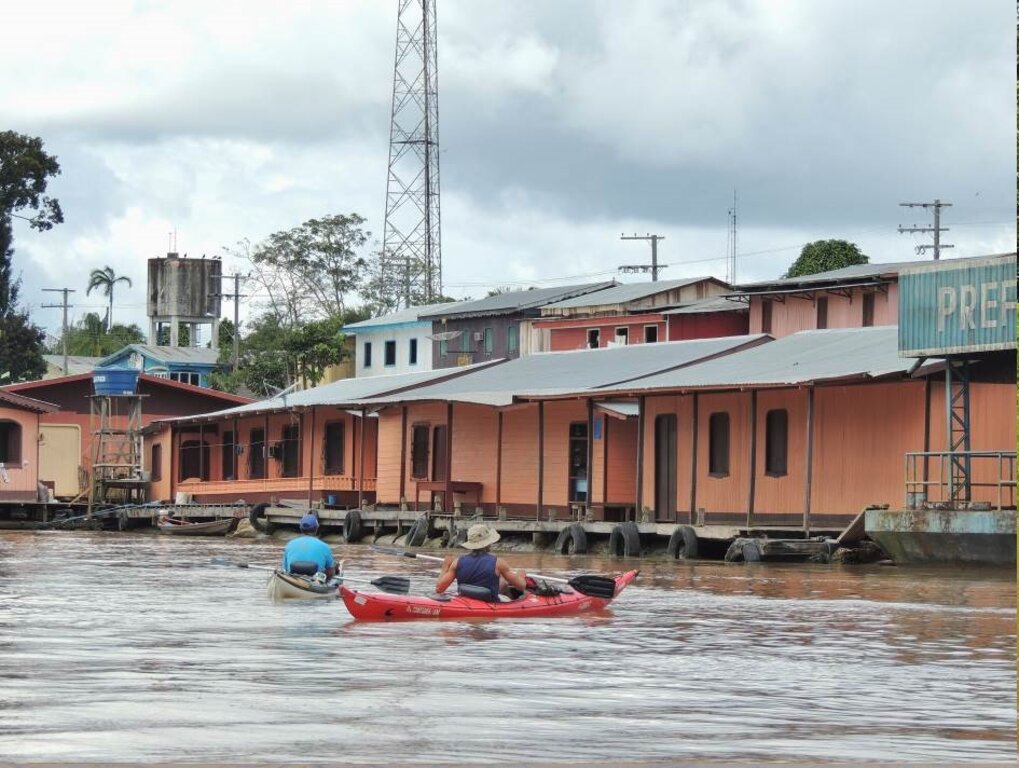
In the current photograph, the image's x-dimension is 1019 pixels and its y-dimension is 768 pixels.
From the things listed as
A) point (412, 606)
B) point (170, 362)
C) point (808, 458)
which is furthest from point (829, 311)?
point (170, 362)

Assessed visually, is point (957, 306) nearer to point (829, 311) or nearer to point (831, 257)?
point (829, 311)

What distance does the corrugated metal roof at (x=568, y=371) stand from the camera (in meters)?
42.4

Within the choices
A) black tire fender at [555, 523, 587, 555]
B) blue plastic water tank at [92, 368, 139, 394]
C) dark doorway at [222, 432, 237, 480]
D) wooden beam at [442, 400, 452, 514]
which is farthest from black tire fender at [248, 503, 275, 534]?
Result: black tire fender at [555, 523, 587, 555]

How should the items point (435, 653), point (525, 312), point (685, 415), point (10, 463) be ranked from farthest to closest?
point (525, 312) < point (10, 463) < point (685, 415) < point (435, 653)

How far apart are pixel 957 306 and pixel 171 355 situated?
68.1 metres

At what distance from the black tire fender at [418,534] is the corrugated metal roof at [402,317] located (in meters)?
34.5

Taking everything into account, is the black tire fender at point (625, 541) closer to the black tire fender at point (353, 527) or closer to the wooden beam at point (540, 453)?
the wooden beam at point (540, 453)

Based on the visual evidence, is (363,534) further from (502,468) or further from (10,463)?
(10,463)

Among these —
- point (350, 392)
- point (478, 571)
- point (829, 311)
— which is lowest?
point (478, 571)

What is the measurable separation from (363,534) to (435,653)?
30.9 metres

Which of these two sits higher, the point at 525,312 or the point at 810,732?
the point at 525,312

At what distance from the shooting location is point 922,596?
25.0m

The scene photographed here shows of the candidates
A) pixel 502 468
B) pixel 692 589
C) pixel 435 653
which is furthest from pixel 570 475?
pixel 435 653

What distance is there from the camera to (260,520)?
52.3m
